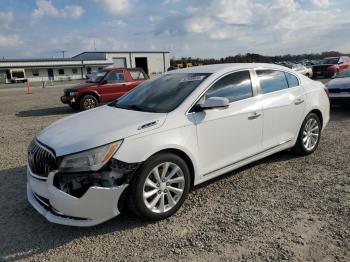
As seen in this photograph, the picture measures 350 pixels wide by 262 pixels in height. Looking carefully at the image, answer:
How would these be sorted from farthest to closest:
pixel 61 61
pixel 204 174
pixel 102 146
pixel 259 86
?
pixel 61 61 < pixel 259 86 < pixel 204 174 < pixel 102 146

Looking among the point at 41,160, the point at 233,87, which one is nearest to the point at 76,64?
the point at 233,87

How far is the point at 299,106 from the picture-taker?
18.2ft

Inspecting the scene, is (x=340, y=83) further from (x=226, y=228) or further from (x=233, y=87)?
(x=226, y=228)

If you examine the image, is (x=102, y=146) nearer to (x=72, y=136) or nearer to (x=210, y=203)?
(x=72, y=136)

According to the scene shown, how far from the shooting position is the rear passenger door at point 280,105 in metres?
5.02

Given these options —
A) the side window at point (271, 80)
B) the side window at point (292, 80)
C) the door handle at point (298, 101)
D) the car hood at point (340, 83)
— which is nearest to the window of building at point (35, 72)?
the car hood at point (340, 83)

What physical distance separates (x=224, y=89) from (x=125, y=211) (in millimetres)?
2024

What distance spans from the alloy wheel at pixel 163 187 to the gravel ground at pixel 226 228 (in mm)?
191

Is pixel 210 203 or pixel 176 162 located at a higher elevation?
pixel 176 162

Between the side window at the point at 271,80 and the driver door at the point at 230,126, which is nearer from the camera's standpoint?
the driver door at the point at 230,126

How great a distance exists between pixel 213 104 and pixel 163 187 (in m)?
1.14

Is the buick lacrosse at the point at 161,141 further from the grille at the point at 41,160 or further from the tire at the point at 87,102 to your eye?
the tire at the point at 87,102

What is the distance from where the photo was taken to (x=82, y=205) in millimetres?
3410

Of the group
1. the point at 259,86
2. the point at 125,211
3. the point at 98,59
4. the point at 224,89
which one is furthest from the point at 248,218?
the point at 98,59
